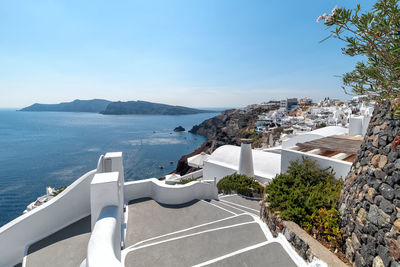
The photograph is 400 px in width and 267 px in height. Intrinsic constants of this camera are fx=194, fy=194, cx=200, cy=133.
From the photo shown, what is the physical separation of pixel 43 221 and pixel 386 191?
5702 millimetres

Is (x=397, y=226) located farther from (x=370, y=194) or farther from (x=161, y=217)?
(x=161, y=217)

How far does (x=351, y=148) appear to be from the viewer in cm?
631

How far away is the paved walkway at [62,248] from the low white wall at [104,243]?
0.81m

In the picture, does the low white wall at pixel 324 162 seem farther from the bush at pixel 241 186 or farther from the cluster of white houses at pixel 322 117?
the bush at pixel 241 186

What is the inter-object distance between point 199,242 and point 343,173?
437 centimetres

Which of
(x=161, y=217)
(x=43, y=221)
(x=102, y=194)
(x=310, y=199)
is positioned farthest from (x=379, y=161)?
(x=43, y=221)

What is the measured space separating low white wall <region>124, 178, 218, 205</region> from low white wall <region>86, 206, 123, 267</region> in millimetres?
2801

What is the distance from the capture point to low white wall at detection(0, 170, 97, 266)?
3.44 metres

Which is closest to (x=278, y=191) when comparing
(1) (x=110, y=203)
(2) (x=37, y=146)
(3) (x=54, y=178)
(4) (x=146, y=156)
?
(1) (x=110, y=203)

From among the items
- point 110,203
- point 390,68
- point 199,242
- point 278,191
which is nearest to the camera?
point 390,68

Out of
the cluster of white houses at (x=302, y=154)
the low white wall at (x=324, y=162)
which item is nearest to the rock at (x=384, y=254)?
the cluster of white houses at (x=302, y=154)

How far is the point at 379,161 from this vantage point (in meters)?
2.90

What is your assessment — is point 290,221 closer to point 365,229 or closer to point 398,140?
point 365,229

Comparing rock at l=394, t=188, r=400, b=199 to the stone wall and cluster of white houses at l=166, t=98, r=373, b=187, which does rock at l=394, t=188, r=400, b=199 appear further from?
cluster of white houses at l=166, t=98, r=373, b=187
